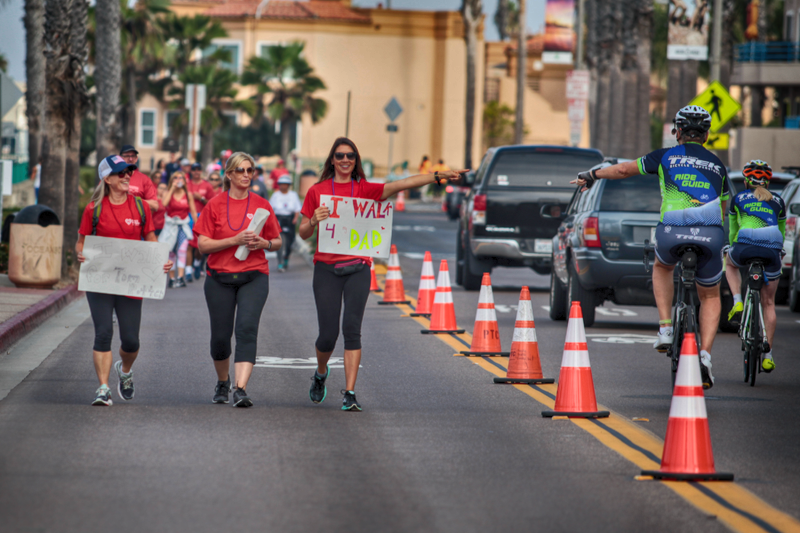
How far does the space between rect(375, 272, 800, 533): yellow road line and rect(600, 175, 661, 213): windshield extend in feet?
14.6

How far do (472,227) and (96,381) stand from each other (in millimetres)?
9712

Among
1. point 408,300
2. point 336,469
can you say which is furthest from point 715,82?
point 336,469

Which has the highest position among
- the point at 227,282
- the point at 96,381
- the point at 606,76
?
the point at 606,76

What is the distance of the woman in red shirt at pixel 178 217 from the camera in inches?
785

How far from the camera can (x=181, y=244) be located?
2034cm

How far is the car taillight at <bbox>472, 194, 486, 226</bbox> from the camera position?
19.1 meters

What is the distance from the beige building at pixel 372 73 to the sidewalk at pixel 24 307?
43714 millimetres

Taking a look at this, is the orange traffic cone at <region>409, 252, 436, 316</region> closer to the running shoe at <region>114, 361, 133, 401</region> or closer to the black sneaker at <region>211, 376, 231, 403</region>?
the black sneaker at <region>211, 376, 231, 403</region>

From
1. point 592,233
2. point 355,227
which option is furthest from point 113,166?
point 592,233

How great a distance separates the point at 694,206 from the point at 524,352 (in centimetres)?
193

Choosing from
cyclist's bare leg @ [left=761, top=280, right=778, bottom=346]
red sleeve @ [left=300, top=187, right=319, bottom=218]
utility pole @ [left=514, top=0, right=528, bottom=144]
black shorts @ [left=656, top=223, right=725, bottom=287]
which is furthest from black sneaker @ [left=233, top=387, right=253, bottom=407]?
utility pole @ [left=514, top=0, right=528, bottom=144]

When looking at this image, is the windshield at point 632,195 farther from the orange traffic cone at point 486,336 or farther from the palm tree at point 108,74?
the palm tree at point 108,74

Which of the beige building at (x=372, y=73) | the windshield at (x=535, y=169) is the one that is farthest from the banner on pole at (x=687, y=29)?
the beige building at (x=372, y=73)

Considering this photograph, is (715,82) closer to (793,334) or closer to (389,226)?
(793,334)
